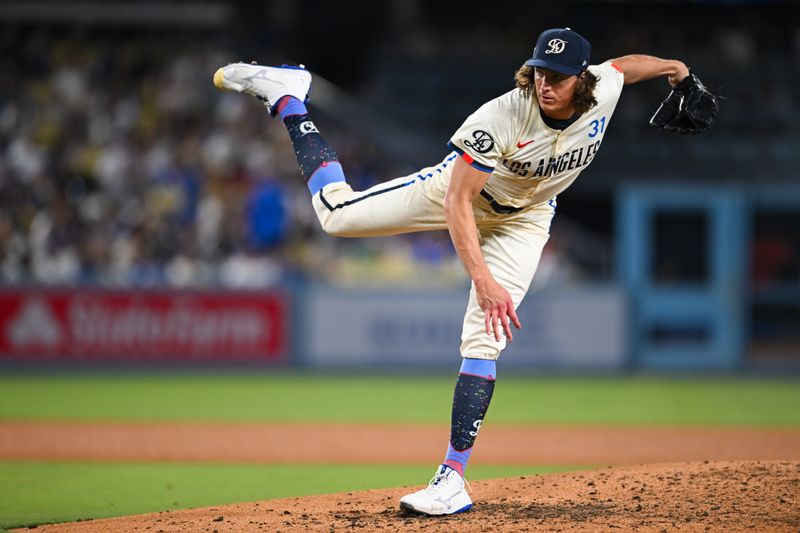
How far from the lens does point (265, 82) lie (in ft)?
18.6

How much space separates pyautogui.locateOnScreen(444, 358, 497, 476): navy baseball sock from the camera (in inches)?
193

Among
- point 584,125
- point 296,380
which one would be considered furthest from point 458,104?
point 584,125

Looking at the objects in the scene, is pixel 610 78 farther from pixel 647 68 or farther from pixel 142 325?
pixel 142 325

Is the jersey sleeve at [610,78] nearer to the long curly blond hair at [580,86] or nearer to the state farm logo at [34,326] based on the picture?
the long curly blond hair at [580,86]

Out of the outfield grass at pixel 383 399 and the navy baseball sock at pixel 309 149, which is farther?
the outfield grass at pixel 383 399

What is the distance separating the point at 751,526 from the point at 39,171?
12592 millimetres

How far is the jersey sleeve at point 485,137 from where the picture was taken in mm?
4559

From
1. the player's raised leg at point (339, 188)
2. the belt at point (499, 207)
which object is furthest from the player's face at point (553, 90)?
the player's raised leg at point (339, 188)

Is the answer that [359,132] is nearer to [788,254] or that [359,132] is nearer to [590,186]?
[590,186]

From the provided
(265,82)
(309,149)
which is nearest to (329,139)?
(265,82)

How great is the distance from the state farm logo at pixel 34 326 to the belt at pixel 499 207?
9716 mm

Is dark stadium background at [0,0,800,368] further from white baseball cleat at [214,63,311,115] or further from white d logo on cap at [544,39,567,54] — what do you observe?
white d logo on cap at [544,39,567,54]

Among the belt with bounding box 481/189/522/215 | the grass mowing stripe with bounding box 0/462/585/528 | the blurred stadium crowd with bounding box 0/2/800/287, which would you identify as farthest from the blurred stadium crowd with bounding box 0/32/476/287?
the belt with bounding box 481/189/522/215

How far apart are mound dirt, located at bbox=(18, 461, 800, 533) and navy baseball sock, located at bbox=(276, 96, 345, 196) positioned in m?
1.64
